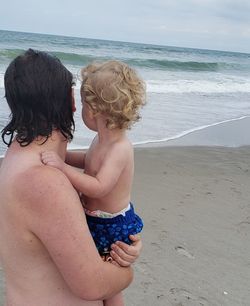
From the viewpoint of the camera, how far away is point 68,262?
1.45 metres

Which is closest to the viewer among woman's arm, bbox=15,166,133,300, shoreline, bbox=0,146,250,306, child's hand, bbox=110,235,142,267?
woman's arm, bbox=15,166,133,300

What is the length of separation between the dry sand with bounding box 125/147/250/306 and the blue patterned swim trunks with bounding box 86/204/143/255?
4.76 feet

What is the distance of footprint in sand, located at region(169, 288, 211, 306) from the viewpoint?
129 inches

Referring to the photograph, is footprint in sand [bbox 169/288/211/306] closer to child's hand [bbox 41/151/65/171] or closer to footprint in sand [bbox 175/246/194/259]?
footprint in sand [bbox 175/246/194/259]

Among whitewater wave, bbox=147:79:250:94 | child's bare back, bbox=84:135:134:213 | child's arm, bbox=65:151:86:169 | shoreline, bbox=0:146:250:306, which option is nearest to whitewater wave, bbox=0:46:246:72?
whitewater wave, bbox=147:79:250:94

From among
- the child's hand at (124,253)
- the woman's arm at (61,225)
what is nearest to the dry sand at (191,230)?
the child's hand at (124,253)

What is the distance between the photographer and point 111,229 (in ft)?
6.38

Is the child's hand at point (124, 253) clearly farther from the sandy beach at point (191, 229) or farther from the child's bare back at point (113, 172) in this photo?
the sandy beach at point (191, 229)

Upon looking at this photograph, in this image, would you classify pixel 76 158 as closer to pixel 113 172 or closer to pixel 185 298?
pixel 113 172

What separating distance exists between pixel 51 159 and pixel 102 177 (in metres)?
0.42

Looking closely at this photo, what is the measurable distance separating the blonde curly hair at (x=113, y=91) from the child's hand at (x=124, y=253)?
0.46m

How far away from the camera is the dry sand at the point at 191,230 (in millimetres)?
3424

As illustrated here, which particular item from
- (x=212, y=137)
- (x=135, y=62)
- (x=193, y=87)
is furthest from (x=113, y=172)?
(x=135, y=62)

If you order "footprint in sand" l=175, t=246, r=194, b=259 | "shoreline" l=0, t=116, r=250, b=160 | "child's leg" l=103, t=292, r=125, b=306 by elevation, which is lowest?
"shoreline" l=0, t=116, r=250, b=160
